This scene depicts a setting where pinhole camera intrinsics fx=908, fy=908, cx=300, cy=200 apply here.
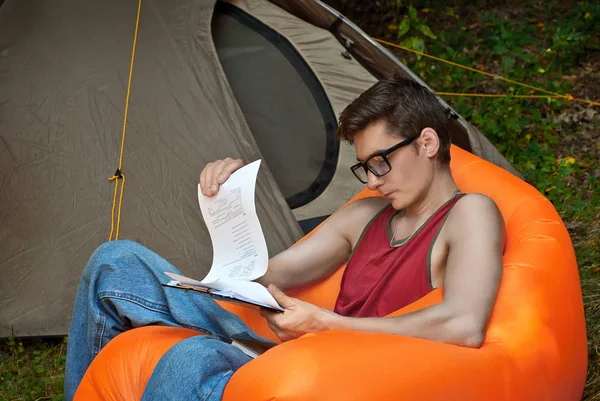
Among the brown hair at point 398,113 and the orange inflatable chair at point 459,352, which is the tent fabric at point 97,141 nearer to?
the orange inflatable chair at point 459,352

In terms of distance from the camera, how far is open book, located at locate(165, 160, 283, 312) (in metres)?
2.10

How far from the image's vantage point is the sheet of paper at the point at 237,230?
89.3 inches

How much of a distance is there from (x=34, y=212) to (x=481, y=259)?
1.90m

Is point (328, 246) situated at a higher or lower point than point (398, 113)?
lower

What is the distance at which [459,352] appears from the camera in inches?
79.6

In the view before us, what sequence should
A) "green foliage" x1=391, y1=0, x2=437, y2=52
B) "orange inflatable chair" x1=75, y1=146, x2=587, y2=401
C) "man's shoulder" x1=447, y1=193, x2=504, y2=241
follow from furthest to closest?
1. "green foliage" x1=391, y1=0, x2=437, y2=52
2. "man's shoulder" x1=447, y1=193, x2=504, y2=241
3. "orange inflatable chair" x1=75, y1=146, x2=587, y2=401

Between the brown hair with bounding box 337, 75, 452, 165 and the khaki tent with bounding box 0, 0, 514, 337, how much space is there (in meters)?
0.99

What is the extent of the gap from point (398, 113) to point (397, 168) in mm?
144

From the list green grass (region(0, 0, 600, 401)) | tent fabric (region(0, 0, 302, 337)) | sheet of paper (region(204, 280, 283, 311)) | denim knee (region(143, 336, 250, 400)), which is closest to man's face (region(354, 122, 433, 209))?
sheet of paper (region(204, 280, 283, 311))

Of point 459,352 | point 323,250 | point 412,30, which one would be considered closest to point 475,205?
point 459,352

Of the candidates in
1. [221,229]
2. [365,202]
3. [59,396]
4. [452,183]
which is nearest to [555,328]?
[452,183]

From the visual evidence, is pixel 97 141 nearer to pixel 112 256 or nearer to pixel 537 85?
pixel 112 256

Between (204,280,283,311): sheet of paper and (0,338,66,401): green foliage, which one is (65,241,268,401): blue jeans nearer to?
(204,280,283,311): sheet of paper

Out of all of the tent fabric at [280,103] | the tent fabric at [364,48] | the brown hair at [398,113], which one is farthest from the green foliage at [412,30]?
the brown hair at [398,113]
